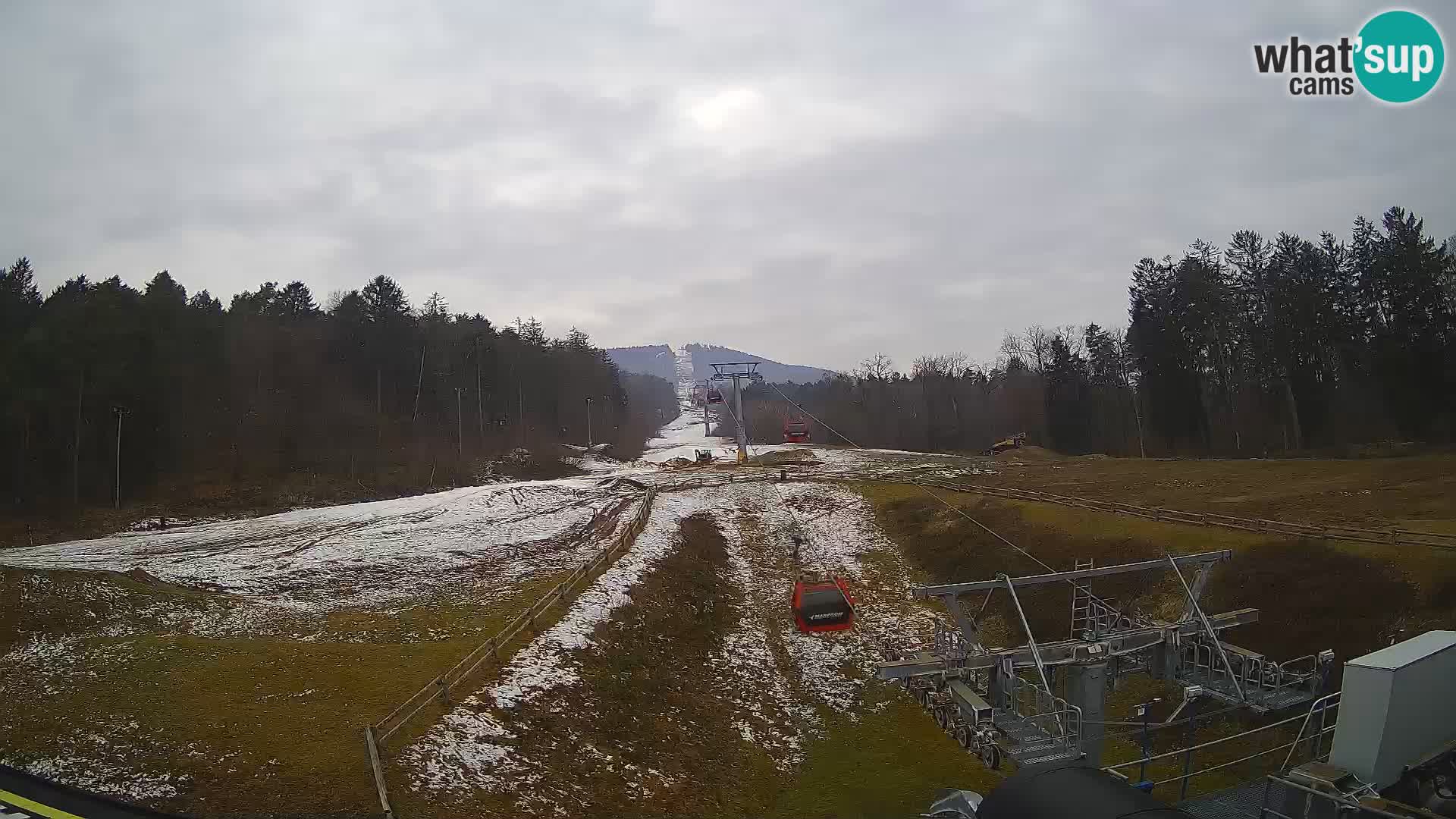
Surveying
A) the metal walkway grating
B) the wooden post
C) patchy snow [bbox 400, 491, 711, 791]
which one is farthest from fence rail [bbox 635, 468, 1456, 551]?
the wooden post

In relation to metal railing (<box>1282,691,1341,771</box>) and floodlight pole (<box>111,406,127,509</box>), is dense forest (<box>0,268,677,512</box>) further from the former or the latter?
metal railing (<box>1282,691,1341,771</box>)

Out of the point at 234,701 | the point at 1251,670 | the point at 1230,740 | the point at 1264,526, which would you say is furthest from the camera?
the point at 1264,526

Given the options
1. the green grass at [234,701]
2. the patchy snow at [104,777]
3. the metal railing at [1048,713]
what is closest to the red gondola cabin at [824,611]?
the metal railing at [1048,713]

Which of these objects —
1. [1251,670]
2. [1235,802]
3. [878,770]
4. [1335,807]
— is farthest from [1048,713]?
[878,770]

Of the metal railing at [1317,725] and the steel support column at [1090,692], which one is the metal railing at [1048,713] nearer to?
the steel support column at [1090,692]

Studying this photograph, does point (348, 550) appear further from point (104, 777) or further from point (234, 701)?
point (104, 777)

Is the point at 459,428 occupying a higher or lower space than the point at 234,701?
higher

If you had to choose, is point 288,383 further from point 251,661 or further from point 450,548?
point 251,661
